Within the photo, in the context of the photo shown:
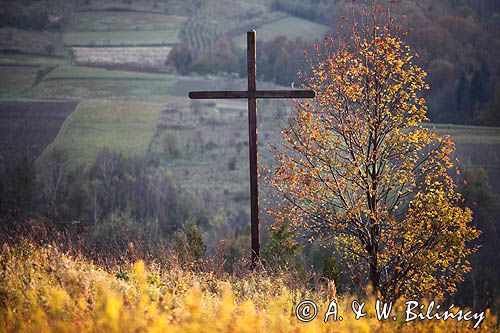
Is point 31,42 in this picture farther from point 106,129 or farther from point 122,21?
point 106,129

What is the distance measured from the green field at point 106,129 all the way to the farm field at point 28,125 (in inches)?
49.9

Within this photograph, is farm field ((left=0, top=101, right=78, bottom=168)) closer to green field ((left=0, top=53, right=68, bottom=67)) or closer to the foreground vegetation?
green field ((left=0, top=53, right=68, bottom=67))

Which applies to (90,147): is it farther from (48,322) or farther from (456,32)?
(48,322)

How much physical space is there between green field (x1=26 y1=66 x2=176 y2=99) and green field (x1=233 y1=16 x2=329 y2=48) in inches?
593

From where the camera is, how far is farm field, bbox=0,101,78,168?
72875 mm

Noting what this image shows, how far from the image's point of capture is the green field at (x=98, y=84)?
93.3 metres

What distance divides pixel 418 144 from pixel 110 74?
311 feet

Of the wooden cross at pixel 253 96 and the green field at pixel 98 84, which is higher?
the wooden cross at pixel 253 96

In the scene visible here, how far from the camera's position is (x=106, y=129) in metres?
82.5

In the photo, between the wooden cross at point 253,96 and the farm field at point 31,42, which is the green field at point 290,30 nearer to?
the farm field at point 31,42

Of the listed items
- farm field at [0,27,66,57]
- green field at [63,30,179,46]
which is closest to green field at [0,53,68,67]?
farm field at [0,27,66,57]

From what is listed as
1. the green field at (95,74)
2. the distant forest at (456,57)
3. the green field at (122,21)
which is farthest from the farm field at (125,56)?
the distant forest at (456,57)

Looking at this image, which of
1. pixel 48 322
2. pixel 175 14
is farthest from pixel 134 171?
pixel 48 322

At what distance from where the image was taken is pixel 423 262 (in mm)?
11344
